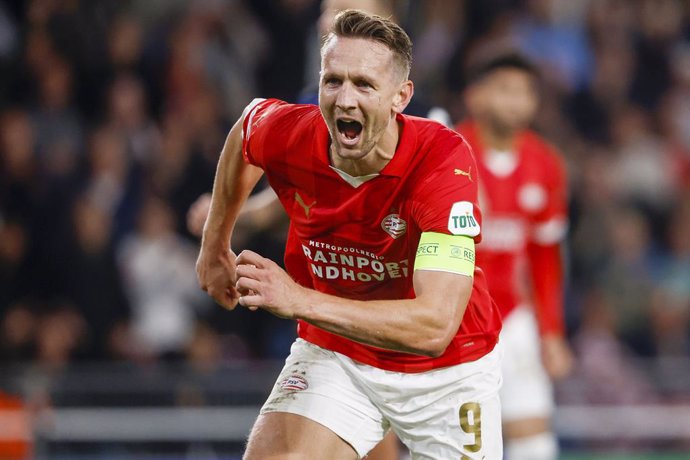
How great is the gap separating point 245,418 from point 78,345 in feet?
4.48

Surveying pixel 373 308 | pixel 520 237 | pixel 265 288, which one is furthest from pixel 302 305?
pixel 520 237

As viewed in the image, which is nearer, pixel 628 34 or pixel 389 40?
pixel 389 40

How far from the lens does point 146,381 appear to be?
7.87 m

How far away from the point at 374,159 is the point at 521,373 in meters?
3.13

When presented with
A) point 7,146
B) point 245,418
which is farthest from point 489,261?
point 7,146

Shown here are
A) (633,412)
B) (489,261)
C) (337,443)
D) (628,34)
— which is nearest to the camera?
(337,443)

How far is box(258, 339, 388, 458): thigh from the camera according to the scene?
4.04 meters

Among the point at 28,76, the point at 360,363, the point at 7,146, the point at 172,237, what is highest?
the point at 28,76

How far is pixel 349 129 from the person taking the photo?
379cm

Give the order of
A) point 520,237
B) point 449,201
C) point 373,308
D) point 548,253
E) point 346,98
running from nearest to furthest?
1. point 373,308
2. point 346,98
3. point 449,201
4. point 520,237
5. point 548,253

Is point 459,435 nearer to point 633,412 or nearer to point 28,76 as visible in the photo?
point 633,412

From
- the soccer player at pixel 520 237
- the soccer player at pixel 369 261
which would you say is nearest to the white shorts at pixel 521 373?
the soccer player at pixel 520 237

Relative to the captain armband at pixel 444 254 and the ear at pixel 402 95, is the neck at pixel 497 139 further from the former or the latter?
the captain armband at pixel 444 254

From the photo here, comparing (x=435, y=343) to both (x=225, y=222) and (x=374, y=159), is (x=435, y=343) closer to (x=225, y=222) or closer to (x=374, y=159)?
(x=374, y=159)
